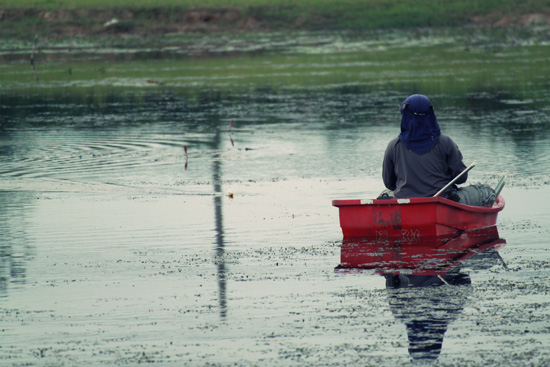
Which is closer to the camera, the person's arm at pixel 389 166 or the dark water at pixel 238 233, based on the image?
the dark water at pixel 238 233

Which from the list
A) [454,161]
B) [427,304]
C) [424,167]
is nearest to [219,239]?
[424,167]

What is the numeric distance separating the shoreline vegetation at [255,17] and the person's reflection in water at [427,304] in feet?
156

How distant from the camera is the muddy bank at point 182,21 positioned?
56.5 m

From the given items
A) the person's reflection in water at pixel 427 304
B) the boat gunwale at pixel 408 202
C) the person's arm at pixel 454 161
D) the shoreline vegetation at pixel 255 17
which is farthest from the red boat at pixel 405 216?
the shoreline vegetation at pixel 255 17

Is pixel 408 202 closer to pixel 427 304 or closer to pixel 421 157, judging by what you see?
pixel 421 157

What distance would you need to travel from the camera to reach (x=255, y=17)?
5797 centimetres

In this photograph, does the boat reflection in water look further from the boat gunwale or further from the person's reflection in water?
the boat gunwale

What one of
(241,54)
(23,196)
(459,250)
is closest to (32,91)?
(241,54)

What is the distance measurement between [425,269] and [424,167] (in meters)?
1.85

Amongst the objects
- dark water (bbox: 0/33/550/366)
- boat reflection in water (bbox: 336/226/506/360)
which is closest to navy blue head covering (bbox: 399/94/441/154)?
boat reflection in water (bbox: 336/226/506/360)

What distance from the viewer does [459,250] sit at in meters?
10.3

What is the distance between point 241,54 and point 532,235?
1392 inches

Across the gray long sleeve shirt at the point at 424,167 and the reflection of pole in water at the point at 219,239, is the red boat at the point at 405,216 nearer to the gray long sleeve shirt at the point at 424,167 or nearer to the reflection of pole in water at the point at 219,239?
the gray long sleeve shirt at the point at 424,167

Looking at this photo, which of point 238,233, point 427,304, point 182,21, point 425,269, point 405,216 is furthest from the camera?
point 182,21
